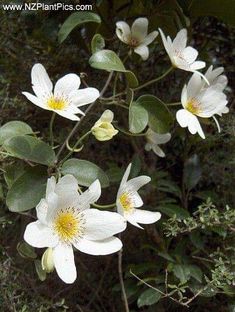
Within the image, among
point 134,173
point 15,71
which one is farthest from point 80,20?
point 15,71

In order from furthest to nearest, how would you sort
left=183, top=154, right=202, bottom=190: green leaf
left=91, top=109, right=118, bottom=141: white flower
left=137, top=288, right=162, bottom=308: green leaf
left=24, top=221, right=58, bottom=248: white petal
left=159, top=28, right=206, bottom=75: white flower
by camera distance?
left=183, top=154, right=202, bottom=190: green leaf < left=137, top=288, right=162, bottom=308: green leaf < left=159, top=28, right=206, bottom=75: white flower < left=91, top=109, right=118, bottom=141: white flower < left=24, top=221, right=58, bottom=248: white petal

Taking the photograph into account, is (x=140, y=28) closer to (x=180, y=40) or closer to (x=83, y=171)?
(x=180, y=40)

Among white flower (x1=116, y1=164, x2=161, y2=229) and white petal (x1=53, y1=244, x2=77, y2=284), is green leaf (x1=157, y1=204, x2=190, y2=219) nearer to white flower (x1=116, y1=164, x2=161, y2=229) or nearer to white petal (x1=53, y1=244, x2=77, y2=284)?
white flower (x1=116, y1=164, x2=161, y2=229)

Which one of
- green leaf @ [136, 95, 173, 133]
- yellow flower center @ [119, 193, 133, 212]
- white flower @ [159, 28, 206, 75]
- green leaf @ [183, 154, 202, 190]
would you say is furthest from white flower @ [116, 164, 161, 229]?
green leaf @ [183, 154, 202, 190]

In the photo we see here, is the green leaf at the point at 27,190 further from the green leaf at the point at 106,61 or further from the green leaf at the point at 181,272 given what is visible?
the green leaf at the point at 181,272

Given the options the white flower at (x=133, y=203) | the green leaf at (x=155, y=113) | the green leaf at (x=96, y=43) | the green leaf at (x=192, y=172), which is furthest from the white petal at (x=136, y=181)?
the green leaf at (x=192, y=172)

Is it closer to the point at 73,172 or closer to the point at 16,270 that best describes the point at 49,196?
the point at 73,172

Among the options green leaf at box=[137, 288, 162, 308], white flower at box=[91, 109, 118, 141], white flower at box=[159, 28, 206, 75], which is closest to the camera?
white flower at box=[91, 109, 118, 141]
